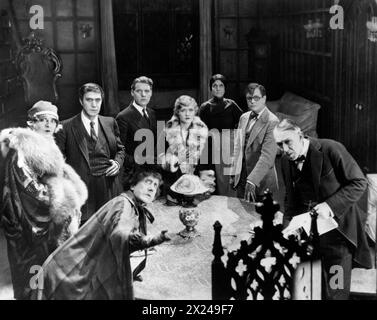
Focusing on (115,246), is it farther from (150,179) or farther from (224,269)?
(224,269)

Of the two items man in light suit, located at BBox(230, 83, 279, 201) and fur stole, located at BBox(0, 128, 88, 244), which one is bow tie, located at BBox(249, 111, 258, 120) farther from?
fur stole, located at BBox(0, 128, 88, 244)

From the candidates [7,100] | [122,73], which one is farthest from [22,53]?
[122,73]

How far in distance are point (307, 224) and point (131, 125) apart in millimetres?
1695

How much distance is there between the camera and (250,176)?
4.77 meters

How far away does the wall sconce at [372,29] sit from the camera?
172 inches

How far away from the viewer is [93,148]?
4.66 m

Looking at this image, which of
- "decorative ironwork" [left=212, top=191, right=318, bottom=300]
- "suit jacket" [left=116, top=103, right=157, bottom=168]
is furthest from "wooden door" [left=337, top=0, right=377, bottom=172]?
"suit jacket" [left=116, top=103, right=157, bottom=168]

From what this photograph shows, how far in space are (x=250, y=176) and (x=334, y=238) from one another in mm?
869

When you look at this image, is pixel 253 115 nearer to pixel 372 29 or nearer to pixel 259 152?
pixel 259 152

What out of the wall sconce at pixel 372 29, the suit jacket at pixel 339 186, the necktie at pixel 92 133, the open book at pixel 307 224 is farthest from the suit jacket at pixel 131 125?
the wall sconce at pixel 372 29

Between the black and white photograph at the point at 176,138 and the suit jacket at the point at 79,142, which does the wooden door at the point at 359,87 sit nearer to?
the black and white photograph at the point at 176,138

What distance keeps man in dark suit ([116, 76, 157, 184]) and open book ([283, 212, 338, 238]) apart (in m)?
1.36

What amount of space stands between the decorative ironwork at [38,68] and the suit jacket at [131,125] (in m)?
0.62

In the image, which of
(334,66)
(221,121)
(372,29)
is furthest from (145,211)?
(372,29)
